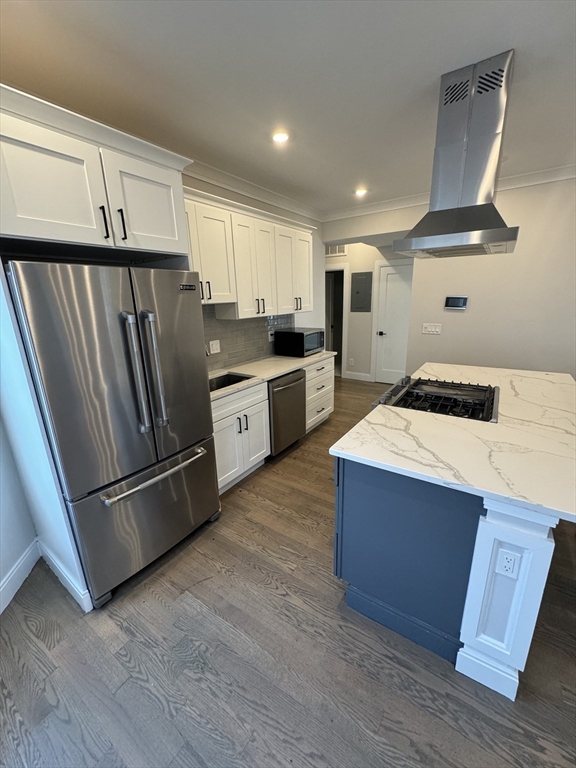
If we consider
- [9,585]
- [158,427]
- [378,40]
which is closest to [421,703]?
[158,427]

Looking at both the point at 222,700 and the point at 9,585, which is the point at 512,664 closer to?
the point at 222,700

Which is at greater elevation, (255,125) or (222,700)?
(255,125)

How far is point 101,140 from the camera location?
147cm

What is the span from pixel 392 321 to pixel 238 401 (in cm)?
386

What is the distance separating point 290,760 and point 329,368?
125 inches

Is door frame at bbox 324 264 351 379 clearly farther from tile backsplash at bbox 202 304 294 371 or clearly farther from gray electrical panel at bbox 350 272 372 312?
tile backsplash at bbox 202 304 294 371

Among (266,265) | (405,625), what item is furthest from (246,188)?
(405,625)

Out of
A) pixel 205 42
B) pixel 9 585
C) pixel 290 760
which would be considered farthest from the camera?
pixel 9 585

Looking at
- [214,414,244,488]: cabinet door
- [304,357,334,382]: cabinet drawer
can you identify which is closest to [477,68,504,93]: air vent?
[304,357,334,382]: cabinet drawer

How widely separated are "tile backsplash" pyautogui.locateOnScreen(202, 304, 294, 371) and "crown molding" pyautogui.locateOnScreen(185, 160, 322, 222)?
107cm

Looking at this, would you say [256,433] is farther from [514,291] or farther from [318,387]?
[514,291]

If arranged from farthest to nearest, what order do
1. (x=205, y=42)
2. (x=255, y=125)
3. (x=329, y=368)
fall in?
(x=329, y=368) → (x=255, y=125) → (x=205, y=42)

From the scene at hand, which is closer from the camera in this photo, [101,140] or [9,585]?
[101,140]

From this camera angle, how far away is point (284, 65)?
4.97ft
